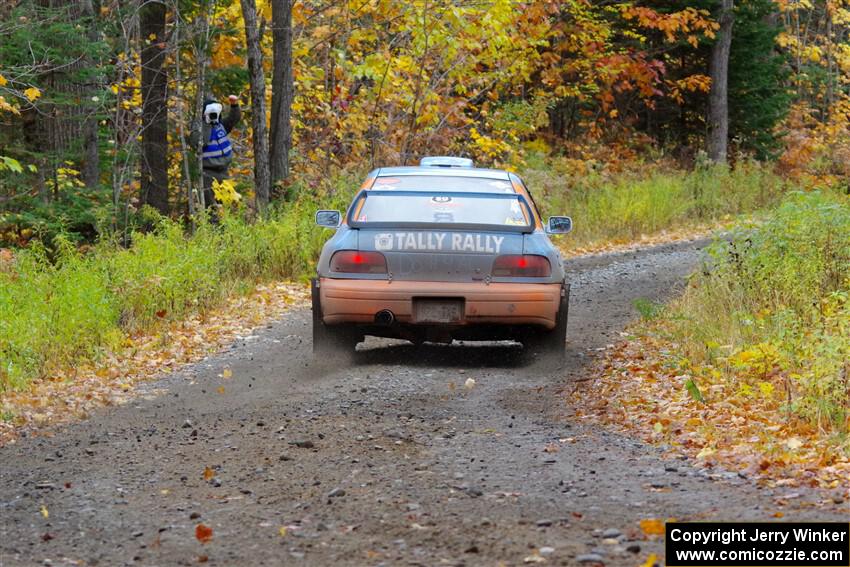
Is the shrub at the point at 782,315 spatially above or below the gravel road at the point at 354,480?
above

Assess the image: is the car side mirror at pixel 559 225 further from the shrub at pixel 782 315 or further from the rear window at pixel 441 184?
the shrub at pixel 782 315

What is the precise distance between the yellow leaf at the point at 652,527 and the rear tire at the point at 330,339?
526cm

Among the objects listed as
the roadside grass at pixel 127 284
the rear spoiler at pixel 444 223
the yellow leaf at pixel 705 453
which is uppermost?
the rear spoiler at pixel 444 223

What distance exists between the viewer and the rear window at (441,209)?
10297 millimetres

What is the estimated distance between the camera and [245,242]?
16453mm

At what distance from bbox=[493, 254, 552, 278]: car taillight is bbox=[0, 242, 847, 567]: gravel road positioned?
2.79 ft

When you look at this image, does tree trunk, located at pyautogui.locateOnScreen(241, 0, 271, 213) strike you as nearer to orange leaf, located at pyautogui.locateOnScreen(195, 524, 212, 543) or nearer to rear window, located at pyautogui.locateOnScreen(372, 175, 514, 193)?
rear window, located at pyautogui.locateOnScreen(372, 175, 514, 193)

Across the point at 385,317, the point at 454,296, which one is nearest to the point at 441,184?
the point at 454,296

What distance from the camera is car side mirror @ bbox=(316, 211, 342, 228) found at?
35.6 feet

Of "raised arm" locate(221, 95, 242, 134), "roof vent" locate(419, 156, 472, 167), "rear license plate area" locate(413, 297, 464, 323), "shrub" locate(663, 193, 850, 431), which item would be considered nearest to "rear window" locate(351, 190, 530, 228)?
"rear license plate area" locate(413, 297, 464, 323)

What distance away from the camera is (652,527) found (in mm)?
5371

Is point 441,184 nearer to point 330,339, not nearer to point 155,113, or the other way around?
point 330,339

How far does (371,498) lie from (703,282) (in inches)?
264

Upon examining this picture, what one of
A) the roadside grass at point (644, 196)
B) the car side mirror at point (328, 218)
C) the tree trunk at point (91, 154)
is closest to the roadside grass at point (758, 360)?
the car side mirror at point (328, 218)
